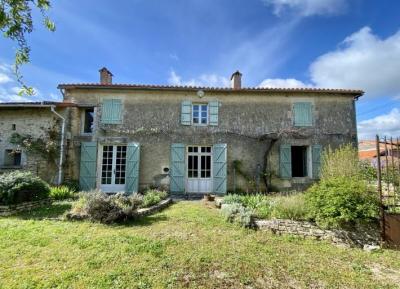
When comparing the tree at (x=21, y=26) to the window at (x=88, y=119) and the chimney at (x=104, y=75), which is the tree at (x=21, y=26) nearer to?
the window at (x=88, y=119)

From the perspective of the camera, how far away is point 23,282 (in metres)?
3.16

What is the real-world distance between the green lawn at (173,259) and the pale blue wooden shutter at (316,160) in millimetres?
6374

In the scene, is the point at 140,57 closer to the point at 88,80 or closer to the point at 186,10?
the point at 186,10

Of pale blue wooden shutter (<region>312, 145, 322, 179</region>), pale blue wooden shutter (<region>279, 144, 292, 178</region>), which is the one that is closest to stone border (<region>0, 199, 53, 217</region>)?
pale blue wooden shutter (<region>279, 144, 292, 178</region>)

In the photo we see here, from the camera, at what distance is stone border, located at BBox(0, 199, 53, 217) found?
650 centimetres

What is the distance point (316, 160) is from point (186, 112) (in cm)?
602

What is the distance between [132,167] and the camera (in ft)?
35.3

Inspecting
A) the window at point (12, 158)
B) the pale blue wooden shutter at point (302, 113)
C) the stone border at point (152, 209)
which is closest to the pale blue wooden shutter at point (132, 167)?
the stone border at point (152, 209)

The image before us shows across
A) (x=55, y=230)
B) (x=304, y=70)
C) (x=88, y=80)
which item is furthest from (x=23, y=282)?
(x=304, y=70)

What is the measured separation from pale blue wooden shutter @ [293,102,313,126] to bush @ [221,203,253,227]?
6.58 metres

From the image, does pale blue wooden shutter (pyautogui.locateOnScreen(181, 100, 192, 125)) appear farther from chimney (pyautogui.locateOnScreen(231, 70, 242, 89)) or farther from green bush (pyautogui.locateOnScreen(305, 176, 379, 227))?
green bush (pyautogui.locateOnScreen(305, 176, 379, 227))

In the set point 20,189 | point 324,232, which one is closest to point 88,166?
point 20,189

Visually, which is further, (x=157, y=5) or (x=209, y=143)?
(x=209, y=143)

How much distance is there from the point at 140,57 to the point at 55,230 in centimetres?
614
